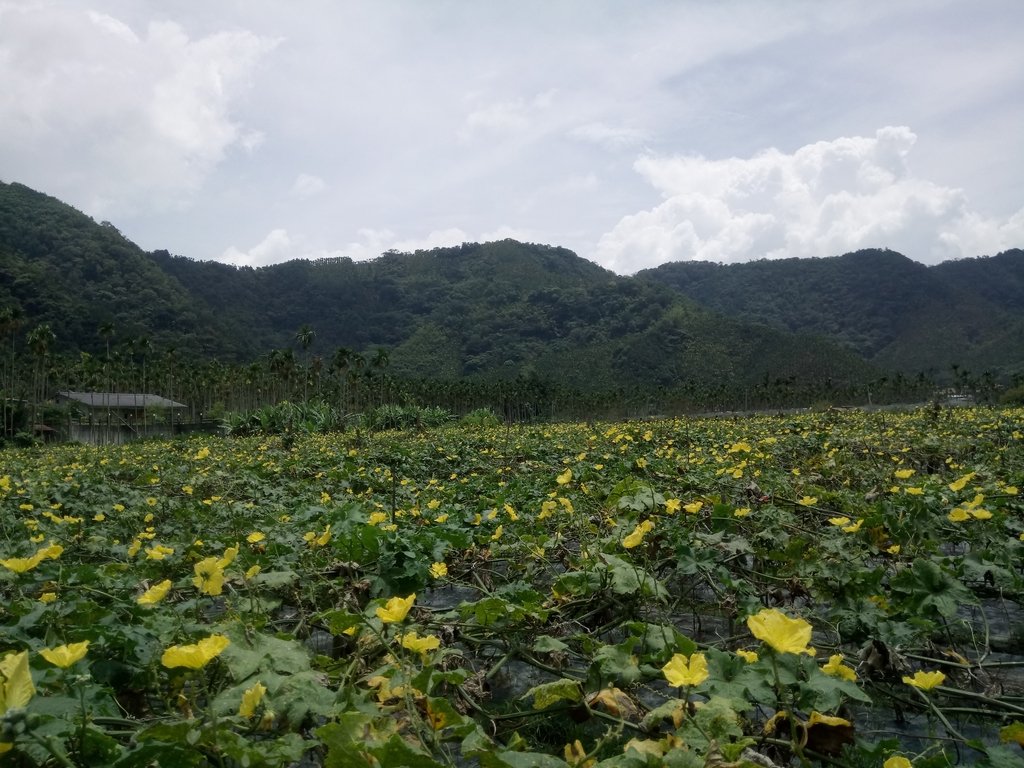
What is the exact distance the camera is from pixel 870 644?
204 centimetres

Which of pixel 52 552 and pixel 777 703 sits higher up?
pixel 52 552

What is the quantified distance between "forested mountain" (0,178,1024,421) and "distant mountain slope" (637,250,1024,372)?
36 cm

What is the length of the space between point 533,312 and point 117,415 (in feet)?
244

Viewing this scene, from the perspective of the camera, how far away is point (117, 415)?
43625mm

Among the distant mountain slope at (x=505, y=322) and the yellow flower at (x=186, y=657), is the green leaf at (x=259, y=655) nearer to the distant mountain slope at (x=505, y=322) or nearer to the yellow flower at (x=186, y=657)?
the yellow flower at (x=186, y=657)

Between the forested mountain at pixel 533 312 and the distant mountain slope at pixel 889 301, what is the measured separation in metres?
0.36

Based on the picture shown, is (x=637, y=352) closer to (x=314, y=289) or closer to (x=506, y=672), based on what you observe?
(x=314, y=289)

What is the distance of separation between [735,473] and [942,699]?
1848 millimetres

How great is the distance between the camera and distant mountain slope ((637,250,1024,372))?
9694 centimetres

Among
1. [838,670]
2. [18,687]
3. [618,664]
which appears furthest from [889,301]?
[18,687]

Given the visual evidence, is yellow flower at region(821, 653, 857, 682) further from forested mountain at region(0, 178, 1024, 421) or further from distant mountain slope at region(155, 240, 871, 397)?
distant mountain slope at region(155, 240, 871, 397)

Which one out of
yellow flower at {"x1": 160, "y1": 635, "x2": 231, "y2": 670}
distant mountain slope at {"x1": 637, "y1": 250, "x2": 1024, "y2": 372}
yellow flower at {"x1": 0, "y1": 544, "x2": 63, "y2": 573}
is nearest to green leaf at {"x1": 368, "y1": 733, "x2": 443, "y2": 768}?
yellow flower at {"x1": 160, "y1": 635, "x2": 231, "y2": 670}

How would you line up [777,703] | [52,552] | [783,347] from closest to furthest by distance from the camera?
[777,703], [52,552], [783,347]

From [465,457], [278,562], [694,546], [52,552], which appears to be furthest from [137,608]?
[465,457]
